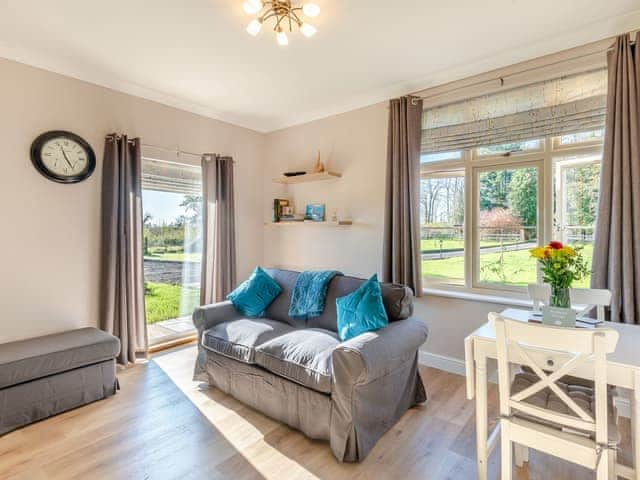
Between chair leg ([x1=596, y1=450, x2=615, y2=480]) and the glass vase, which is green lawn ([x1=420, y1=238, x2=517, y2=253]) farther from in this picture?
chair leg ([x1=596, y1=450, x2=615, y2=480])

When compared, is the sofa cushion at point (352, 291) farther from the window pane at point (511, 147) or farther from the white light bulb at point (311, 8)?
the white light bulb at point (311, 8)

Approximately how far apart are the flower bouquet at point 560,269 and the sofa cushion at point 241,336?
1.77 metres

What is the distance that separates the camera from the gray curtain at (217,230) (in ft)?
12.6

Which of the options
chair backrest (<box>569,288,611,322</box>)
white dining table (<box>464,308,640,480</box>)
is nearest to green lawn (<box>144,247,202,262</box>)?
white dining table (<box>464,308,640,480</box>)

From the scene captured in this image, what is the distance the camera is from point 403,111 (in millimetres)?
3158

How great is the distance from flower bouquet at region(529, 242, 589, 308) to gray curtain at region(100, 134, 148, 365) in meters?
3.20

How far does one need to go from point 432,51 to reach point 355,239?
72.4 inches

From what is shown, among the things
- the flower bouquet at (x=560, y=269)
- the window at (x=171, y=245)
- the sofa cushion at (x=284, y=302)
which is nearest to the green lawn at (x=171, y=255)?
the window at (x=171, y=245)

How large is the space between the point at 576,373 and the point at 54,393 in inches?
122

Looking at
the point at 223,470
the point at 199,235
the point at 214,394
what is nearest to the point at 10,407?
the point at 214,394

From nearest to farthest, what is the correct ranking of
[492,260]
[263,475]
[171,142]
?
[263,475] < [492,260] < [171,142]

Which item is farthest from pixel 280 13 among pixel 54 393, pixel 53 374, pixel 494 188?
pixel 54 393

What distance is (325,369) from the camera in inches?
78.4

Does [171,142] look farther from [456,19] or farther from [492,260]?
[492,260]
